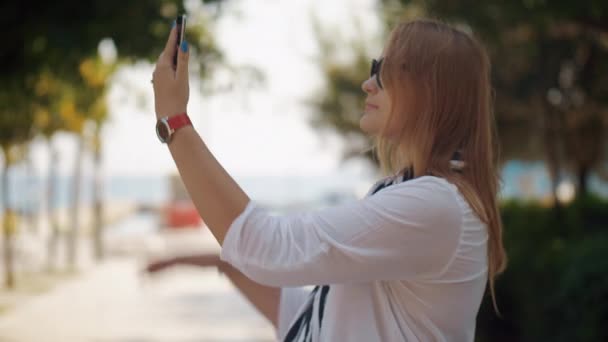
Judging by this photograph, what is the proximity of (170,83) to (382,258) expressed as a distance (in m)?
0.46

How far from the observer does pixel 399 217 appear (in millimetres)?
1231

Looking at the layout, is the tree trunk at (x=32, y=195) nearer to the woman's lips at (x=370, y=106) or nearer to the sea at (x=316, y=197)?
the sea at (x=316, y=197)

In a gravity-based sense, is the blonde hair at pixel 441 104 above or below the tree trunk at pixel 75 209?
above

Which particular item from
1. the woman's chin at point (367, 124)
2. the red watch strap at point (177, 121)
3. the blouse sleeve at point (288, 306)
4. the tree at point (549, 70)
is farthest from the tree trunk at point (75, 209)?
the red watch strap at point (177, 121)

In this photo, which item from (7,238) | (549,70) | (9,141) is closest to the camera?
(7,238)

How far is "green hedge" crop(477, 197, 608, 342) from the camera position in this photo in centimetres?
412

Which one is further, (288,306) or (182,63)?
(288,306)

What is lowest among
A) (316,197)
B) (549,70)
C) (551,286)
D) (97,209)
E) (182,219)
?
(316,197)

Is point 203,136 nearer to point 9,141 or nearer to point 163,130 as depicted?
point 163,130

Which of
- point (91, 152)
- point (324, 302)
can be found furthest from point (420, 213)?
point (91, 152)

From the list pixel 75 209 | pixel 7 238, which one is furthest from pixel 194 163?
pixel 75 209

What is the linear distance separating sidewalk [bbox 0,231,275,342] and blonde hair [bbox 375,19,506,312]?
5.33 m

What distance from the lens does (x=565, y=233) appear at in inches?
290

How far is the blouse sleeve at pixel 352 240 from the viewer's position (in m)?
1.20
